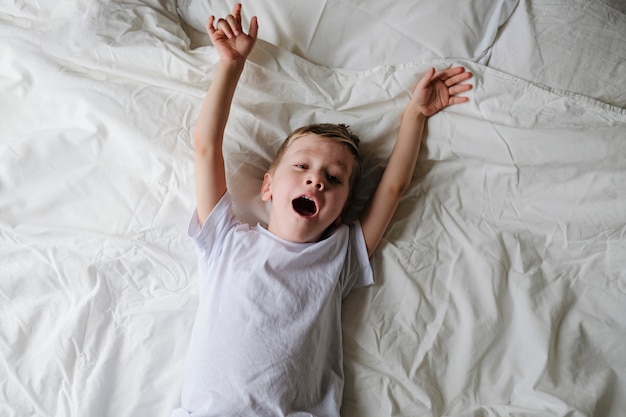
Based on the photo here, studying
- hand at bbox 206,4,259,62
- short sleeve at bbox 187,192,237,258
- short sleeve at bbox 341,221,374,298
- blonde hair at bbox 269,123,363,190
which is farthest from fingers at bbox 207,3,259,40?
short sleeve at bbox 341,221,374,298

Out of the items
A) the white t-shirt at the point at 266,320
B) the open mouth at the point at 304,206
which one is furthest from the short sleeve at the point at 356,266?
the open mouth at the point at 304,206

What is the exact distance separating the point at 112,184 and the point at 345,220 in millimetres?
516

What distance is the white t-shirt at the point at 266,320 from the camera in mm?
993

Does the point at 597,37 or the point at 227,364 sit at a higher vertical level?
the point at 597,37

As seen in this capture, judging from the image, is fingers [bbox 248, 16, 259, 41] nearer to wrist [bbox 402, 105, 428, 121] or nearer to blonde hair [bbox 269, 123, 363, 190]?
A: blonde hair [bbox 269, 123, 363, 190]

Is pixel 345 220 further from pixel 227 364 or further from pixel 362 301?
pixel 227 364

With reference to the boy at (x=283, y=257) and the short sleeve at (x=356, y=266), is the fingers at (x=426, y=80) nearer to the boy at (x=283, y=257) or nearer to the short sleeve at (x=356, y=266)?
the boy at (x=283, y=257)

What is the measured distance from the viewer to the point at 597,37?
3.65 feet

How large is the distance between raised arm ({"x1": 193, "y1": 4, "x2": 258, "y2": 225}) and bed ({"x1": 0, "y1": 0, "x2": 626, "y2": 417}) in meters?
0.06

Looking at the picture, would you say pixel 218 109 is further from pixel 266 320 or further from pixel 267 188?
pixel 266 320

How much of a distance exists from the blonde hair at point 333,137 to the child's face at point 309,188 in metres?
0.02

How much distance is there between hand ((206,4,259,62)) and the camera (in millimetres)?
1148

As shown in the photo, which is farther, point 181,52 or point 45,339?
point 181,52

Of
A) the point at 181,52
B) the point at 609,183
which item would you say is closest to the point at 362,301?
the point at 609,183
